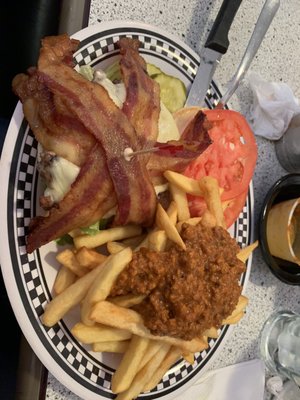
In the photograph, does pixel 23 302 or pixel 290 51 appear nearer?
pixel 23 302

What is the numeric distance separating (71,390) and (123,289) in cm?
32

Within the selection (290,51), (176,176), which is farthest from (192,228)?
(290,51)

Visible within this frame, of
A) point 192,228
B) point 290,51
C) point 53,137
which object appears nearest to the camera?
point 53,137

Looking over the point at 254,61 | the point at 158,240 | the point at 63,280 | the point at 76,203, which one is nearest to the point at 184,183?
the point at 158,240

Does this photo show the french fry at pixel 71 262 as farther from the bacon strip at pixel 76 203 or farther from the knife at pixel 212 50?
the knife at pixel 212 50

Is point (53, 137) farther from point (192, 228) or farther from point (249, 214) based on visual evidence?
point (249, 214)

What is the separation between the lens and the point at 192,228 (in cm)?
120

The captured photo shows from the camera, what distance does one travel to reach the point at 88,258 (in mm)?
1134

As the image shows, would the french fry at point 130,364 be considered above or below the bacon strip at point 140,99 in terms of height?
below

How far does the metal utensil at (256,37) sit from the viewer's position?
1518 millimetres

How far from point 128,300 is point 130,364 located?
15cm

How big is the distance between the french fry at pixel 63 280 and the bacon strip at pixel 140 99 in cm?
38

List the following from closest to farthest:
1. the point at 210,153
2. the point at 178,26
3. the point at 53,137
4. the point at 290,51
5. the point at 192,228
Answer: the point at 53,137 < the point at 192,228 < the point at 210,153 < the point at 178,26 < the point at 290,51

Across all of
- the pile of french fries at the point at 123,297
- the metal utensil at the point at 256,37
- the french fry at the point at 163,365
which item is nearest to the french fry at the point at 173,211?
the pile of french fries at the point at 123,297
